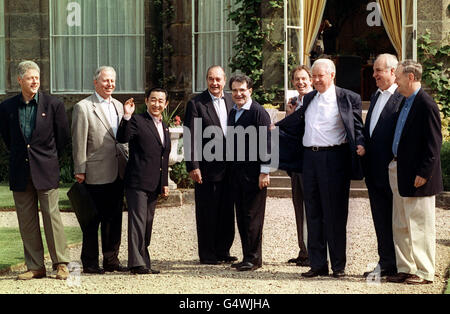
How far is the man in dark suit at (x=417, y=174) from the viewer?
22.3ft

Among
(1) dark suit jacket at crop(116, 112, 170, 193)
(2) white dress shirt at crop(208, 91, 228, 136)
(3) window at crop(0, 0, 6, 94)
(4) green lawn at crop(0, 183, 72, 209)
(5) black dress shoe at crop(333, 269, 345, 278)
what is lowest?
(4) green lawn at crop(0, 183, 72, 209)

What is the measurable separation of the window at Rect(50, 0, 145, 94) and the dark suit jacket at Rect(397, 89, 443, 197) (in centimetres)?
976

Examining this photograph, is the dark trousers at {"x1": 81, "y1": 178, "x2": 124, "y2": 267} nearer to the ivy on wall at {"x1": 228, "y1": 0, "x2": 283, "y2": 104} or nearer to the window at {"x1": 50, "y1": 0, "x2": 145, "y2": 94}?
the ivy on wall at {"x1": 228, "y1": 0, "x2": 283, "y2": 104}

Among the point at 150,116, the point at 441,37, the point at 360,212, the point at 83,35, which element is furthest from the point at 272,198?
the point at 83,35

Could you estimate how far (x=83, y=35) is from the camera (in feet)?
53.5

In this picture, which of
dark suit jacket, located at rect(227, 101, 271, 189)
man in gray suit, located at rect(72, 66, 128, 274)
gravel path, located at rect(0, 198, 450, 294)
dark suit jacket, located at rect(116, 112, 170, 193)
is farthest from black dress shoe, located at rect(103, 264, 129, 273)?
dark suit jacket, located at rect(227, 101, 271, 189)

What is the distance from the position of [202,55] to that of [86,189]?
8.27 metres

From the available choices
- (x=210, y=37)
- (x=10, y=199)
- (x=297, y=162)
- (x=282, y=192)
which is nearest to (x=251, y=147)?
(x=297, y=162)

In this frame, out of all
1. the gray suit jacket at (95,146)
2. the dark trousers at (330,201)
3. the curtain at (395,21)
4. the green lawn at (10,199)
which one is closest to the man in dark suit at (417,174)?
the dark trousers at (330,201)

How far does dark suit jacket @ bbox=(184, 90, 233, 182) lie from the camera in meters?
8.03

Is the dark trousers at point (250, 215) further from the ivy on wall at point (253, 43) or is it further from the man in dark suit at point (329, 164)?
the ivy on wall at point (253, 43)

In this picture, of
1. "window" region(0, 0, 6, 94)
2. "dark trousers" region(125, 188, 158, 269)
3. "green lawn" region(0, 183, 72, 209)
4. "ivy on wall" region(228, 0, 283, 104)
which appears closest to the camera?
"dark trousers" region(125, 188, 158, 269)

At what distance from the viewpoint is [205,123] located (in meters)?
8.08

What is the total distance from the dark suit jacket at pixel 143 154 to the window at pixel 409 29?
684cm
